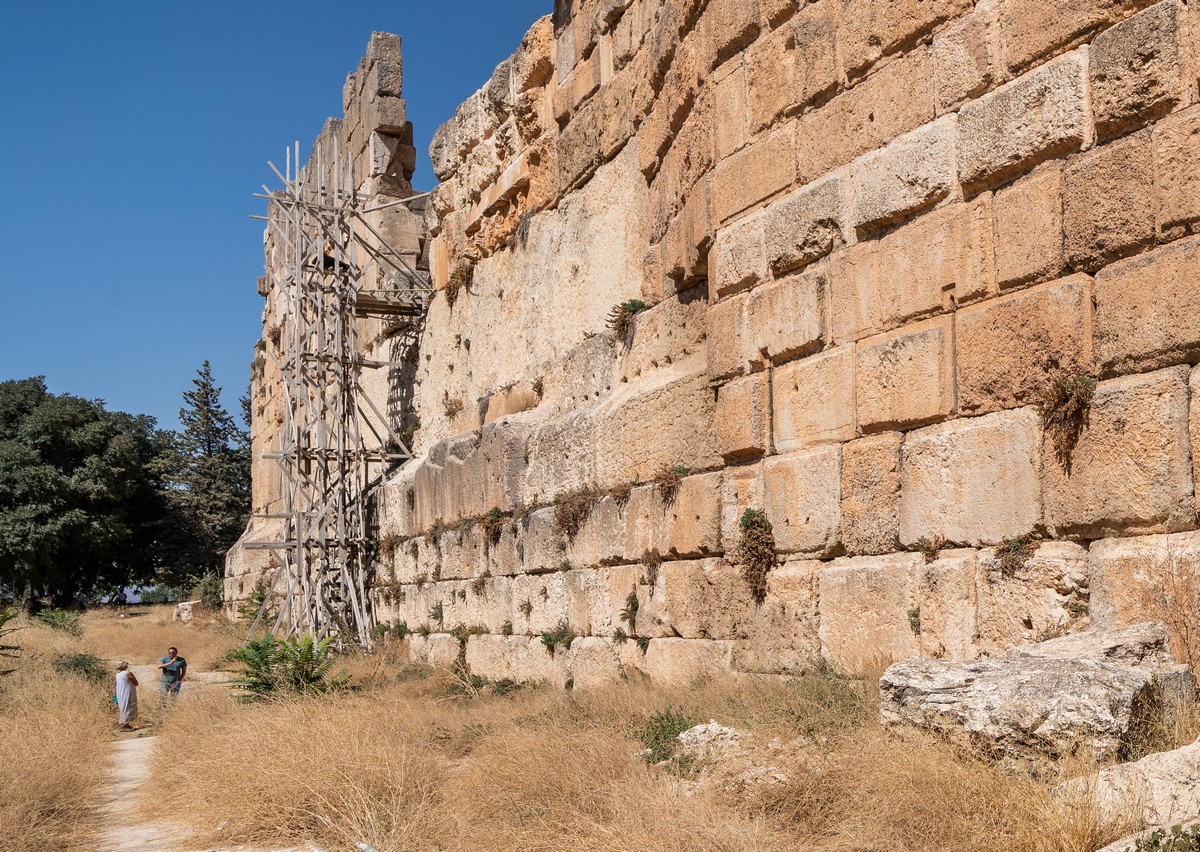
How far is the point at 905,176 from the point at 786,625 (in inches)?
90.6

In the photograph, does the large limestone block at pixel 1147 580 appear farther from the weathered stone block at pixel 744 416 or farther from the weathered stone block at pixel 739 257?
the weathered stone block at pixel 739 257

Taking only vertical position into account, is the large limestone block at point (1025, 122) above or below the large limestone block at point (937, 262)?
above

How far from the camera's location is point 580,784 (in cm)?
509

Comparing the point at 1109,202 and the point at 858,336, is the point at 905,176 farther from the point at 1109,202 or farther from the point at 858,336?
the point at 1109,202

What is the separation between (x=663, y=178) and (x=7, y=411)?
3137 cm

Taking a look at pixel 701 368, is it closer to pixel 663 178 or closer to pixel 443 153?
pixel 663 178

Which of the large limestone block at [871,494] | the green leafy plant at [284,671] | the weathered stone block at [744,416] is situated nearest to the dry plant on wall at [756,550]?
the weathered stone block at [744,416]

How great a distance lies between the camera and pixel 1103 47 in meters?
4.60

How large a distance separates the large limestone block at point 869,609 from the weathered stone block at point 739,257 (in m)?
1.72

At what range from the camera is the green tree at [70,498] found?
99.5ft

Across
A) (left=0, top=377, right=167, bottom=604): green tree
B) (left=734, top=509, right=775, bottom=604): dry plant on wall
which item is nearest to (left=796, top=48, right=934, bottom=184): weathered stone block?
(left=734, top=509, right=775, bottom=604): dry plant on wall

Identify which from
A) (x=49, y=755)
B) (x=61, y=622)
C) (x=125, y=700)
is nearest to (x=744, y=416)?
(x=49, y=755)

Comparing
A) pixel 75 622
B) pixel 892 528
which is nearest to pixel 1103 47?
pixel 892 528

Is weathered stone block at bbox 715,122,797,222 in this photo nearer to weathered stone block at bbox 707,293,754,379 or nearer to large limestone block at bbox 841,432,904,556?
weathered stone block at bbox 707,293,754,379
